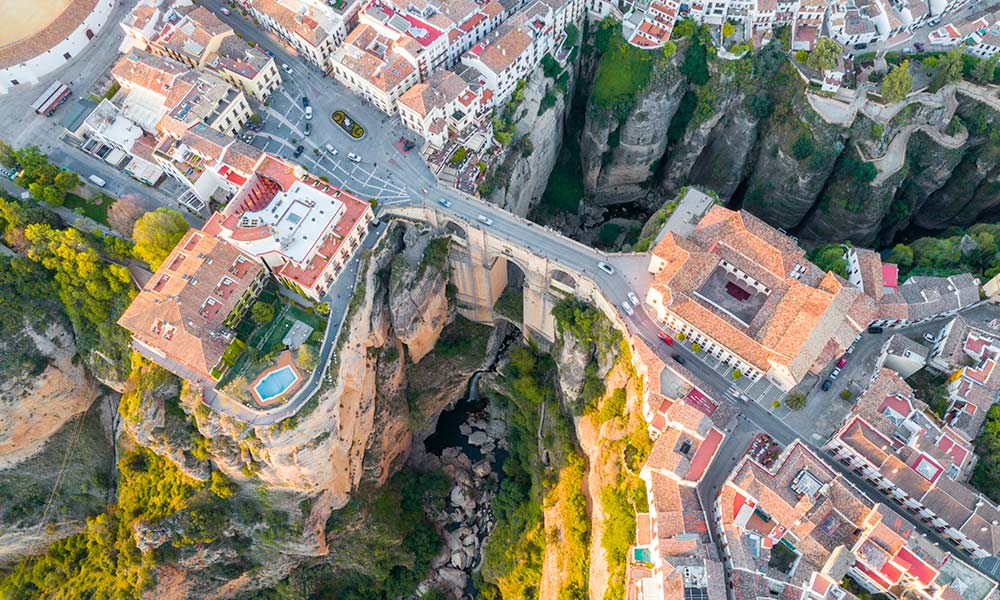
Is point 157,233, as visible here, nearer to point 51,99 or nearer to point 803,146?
point 51,99

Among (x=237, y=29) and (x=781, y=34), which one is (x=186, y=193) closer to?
(x=237, y=29)

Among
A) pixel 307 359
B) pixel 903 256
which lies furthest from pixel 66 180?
pixel 903 256

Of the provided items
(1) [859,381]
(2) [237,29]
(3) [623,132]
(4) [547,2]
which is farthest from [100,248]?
(1) [859,381]

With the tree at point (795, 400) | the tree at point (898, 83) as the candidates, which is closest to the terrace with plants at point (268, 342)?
the tree at point (795, 400)

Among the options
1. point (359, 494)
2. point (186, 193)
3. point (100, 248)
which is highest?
point (186, 193)

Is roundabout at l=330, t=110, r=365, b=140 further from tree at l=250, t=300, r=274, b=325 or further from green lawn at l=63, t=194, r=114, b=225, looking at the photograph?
green lawn at l=63, t=194, r=114, b=225

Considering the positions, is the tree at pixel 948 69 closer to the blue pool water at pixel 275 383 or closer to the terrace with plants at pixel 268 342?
the terrace with plants at pixel 268 342
